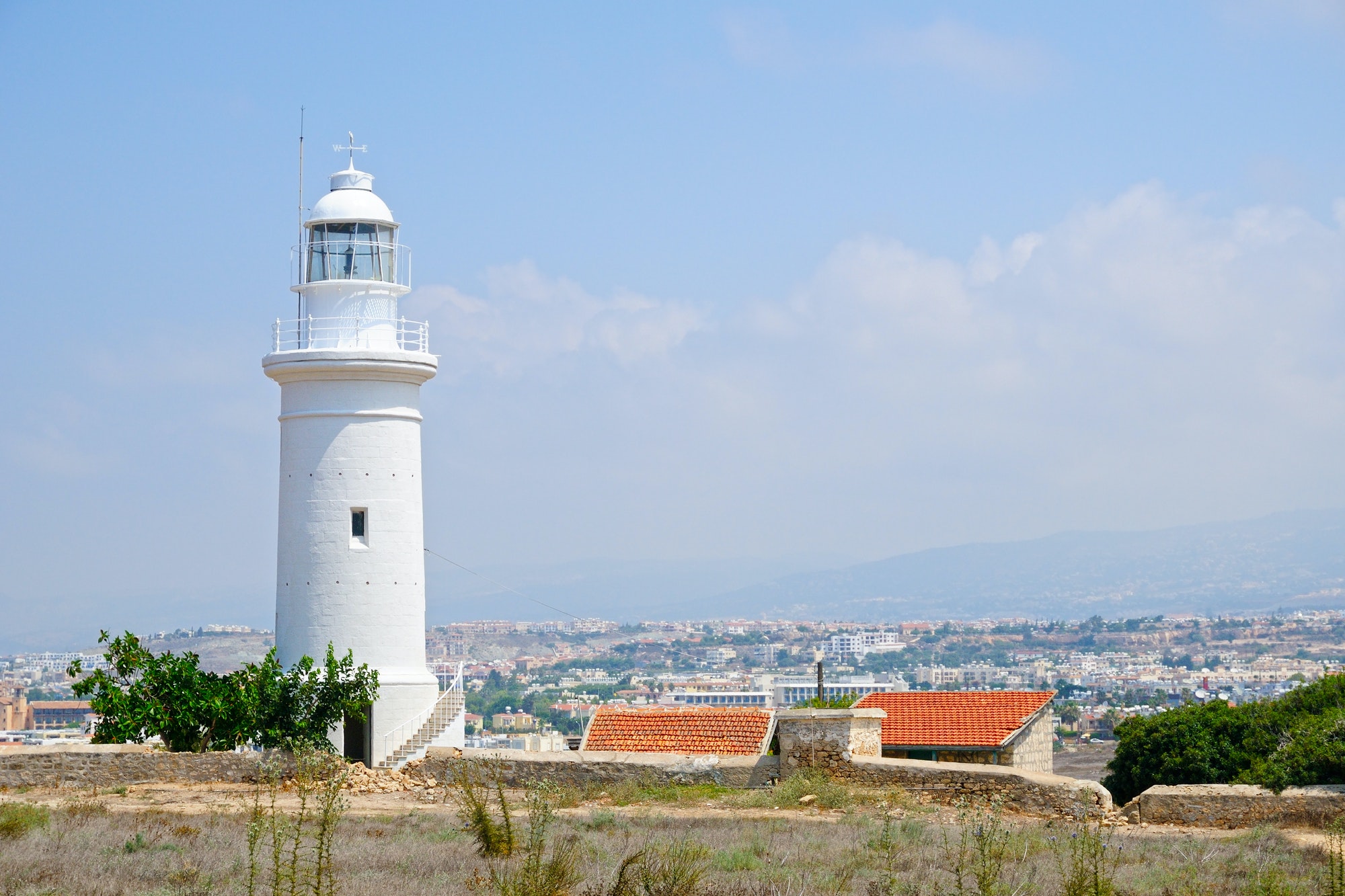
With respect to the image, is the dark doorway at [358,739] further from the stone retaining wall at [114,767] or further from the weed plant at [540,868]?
the weed plant at [540,868]

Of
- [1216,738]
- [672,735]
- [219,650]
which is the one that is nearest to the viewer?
[1216,738]

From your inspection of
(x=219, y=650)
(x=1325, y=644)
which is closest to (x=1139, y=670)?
(x=1325, y=644)

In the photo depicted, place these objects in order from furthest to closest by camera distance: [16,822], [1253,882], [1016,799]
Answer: [1016,799]
[16,822]
[1253,882]

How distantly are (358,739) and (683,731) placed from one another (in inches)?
193

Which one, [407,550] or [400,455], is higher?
[400,455]

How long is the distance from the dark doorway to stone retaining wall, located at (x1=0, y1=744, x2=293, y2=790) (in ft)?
10.3

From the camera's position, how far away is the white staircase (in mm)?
19203

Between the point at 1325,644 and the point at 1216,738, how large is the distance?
18948cm

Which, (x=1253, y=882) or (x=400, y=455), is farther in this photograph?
(x=400, y=455)

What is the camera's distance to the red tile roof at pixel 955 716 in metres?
25.8

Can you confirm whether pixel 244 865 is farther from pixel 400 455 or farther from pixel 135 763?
pixel 400 455

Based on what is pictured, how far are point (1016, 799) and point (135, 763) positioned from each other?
8.89 meters

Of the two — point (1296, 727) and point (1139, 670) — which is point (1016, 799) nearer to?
point (1296, 727)

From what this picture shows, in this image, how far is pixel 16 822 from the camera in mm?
11031
